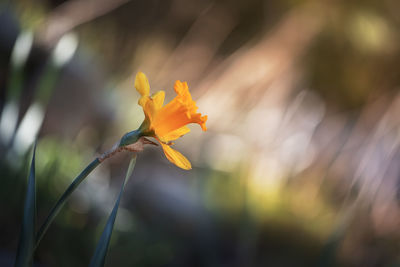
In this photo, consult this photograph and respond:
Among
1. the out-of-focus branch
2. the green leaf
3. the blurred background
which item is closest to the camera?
the green leaf

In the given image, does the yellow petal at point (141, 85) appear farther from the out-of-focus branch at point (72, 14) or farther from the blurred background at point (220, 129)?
the out-of-focus branch at point (72, 14)

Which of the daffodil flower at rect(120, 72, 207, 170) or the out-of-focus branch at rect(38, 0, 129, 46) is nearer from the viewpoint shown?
the daffodil flower at rect(120, 72, 207, 170)

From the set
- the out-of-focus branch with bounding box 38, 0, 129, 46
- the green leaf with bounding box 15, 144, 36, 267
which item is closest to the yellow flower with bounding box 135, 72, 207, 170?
the green leaf with bounding box 15, 144, 36, 267

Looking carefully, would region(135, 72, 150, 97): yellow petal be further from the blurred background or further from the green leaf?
the blurred background

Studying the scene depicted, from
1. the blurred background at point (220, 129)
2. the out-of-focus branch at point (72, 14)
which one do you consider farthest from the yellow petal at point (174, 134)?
the out-of-focus branch at point (72, 14)

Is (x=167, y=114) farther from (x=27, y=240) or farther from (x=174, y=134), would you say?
(x=27, y=240)

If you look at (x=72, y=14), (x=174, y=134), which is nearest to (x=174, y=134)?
(x=174, y=134)

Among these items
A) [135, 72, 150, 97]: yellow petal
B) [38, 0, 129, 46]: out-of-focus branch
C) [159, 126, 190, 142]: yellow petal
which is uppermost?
[38, 0, 129, 46]: out-of-focus branch

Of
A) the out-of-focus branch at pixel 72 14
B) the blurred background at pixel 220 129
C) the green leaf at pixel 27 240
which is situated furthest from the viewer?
the out-of-focus branch at pixel 72 14
